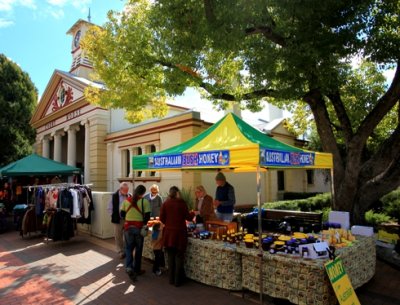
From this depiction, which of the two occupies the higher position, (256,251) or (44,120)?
(44,120)

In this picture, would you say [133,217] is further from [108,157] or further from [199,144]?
[108,157]

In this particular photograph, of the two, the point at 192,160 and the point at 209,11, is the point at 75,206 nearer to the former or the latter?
the point at 192,160

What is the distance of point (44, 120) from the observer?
24.3 meters

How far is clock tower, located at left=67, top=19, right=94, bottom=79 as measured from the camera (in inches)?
905

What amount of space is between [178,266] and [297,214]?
465 cm

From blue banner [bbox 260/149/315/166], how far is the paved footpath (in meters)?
2.27

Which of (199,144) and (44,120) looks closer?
(199,144)

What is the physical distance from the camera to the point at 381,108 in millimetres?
8406

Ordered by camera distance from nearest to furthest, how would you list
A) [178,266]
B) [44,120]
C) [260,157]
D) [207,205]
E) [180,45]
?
[260,157] → [178,266] → [207,205] → [180,45] → [44,120]

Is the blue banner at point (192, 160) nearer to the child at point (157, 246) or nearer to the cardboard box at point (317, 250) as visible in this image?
the child at point (157, 246)

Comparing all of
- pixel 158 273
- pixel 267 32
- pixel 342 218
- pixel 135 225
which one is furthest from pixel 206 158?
pixel 267 32

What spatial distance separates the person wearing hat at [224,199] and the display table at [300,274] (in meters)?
2.47

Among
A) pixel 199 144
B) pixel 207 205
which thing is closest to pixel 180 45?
pixel 199 144

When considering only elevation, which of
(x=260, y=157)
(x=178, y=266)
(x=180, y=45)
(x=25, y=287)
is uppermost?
(x=180, y=45)
